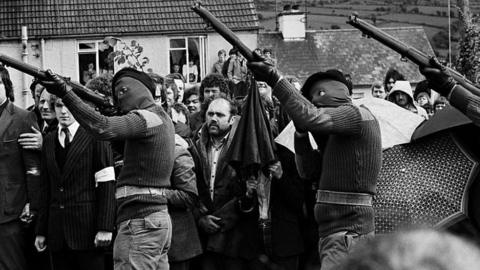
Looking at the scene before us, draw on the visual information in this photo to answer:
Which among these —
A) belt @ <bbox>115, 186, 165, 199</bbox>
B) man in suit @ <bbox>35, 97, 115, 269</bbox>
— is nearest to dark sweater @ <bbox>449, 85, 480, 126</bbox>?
belt @ <bbox>115, 186, 165, 199</bbox>

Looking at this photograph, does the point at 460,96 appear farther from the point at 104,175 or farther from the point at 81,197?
the point at 81,197

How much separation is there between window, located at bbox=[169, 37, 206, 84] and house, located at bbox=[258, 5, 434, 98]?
876 cm

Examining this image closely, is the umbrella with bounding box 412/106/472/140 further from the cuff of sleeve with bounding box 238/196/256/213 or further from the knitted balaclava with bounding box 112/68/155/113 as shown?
the knitted balaclava with bounding box 112/68/155/113

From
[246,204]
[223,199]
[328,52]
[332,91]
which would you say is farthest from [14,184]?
[328,52]

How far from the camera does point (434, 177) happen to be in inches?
292

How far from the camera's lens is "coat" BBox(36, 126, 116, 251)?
8273 mm

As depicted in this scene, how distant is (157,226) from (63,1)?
2706cm

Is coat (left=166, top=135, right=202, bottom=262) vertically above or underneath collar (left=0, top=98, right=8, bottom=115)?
underneath

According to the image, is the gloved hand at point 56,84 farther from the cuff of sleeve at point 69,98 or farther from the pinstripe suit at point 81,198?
the pinstripe suit at point 81,198

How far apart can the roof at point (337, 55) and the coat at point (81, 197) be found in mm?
33139

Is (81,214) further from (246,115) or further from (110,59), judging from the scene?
(110,59)

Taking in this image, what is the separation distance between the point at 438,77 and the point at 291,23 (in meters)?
37.8

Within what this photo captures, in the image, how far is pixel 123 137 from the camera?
22.4ft

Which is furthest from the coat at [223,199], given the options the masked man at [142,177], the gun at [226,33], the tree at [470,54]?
the tree at [470,54]
